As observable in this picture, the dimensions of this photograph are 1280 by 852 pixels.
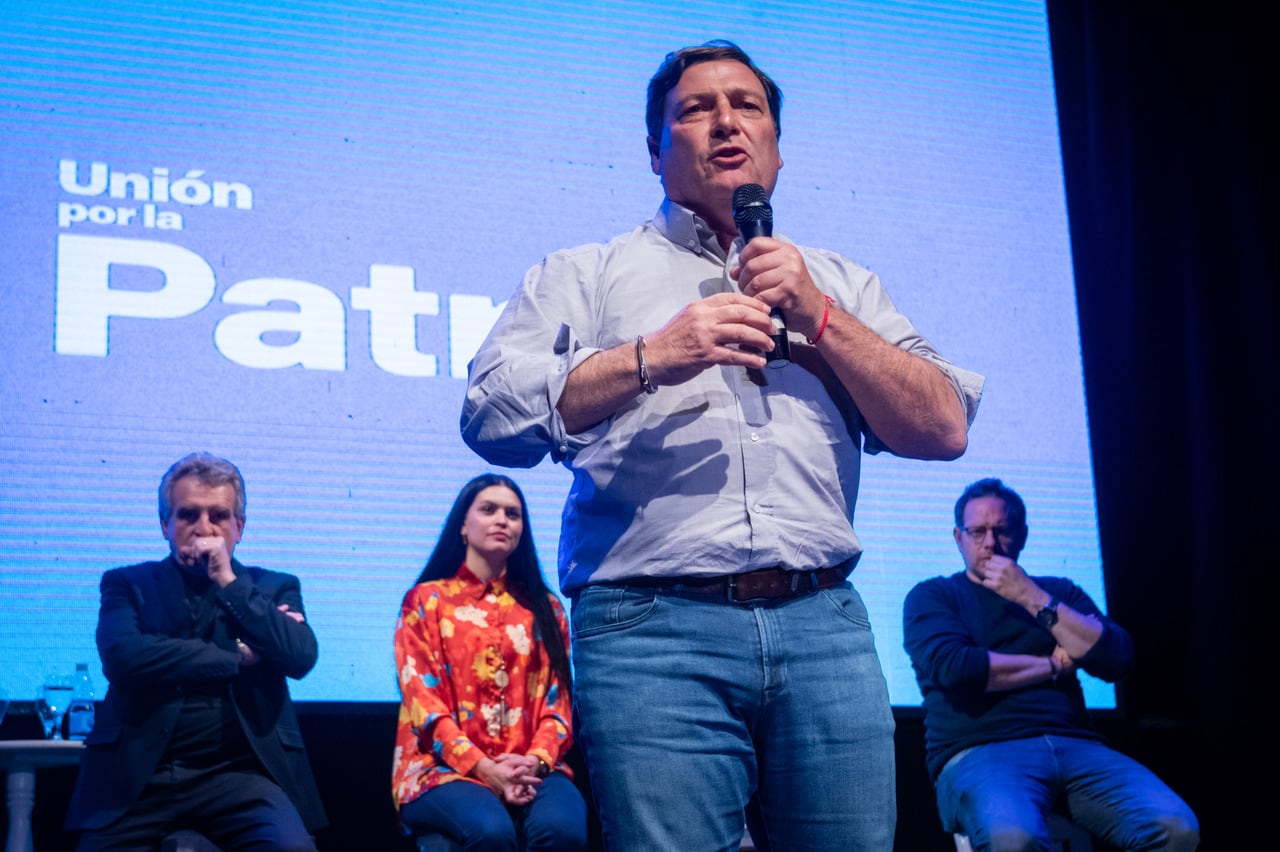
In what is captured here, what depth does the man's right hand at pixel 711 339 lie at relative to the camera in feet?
4.21

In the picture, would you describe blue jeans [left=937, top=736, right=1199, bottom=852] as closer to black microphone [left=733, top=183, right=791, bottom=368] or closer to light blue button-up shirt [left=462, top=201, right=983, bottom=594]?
light blue button-up shirt [left=462, top=201, right=983, bottom=594]

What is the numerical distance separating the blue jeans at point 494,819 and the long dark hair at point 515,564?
1.41 ft

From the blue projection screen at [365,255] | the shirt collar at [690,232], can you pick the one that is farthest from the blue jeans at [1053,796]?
the shirt collar at [690,232]

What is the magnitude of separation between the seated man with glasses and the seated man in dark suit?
64.2 inches

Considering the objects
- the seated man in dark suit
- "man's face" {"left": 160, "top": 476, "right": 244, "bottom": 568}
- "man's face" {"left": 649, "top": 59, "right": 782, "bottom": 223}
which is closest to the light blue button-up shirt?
"man's face" {"left": 649, "top": 59, "right": 782, "bottom": 223}

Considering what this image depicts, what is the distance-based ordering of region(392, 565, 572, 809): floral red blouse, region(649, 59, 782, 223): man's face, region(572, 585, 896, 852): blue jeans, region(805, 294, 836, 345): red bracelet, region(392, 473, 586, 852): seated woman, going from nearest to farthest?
1. region(572, 585, 896, 852): blue jeans
2. region(805, 294, 836, 345): red bracelet
3. region(649, 59, 782, 223): man's face
4. region(392, 473, 586, 852): seated woman
5. region(392, 565, 572, 809): floral red blouse

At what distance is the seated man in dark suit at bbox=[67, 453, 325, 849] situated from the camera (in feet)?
8.93

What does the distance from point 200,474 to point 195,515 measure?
10 cm

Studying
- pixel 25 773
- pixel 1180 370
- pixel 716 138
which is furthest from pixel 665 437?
pixel 1180 370

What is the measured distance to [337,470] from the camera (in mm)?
3273

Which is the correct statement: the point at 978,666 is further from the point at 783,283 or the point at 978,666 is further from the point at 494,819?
the point at 783,283

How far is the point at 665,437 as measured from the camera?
1.42m

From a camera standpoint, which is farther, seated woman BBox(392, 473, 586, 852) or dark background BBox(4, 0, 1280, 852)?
dark background BBox(4, 0, 1280, 852)

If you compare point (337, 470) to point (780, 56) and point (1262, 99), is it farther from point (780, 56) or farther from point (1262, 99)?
point (1262, 99)
